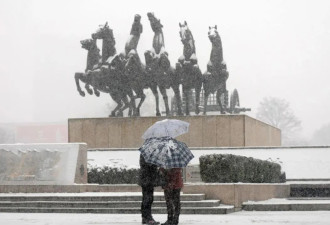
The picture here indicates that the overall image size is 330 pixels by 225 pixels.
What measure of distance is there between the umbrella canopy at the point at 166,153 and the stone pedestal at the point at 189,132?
16.8 metres

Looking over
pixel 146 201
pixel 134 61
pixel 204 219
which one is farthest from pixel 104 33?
pixel 146 201

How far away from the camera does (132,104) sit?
29875 millimetres

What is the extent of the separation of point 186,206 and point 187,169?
6344mm

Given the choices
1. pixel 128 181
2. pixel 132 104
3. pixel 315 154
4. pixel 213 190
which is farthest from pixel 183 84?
pixel 213 190

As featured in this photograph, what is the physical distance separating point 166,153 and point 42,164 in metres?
8.90

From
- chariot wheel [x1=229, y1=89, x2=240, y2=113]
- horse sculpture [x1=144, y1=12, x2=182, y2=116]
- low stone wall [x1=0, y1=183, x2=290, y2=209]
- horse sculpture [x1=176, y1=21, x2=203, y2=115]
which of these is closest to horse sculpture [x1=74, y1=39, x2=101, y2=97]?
horse sculpture [x1=144, y1=12, x2=182, y2=116]

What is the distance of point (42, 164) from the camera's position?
19.2 m

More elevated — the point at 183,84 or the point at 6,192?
the point at 183,84

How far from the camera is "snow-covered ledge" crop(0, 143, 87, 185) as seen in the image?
19031 mm

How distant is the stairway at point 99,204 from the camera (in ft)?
49.5

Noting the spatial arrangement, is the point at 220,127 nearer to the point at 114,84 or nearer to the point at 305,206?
the point at 114,84

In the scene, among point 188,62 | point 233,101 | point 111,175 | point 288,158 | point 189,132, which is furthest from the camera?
point 233,101

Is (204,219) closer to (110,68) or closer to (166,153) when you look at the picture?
(166,153)

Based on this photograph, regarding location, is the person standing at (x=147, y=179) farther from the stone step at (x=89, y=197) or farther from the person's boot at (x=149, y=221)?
the stone step at (x=89, y=197)
